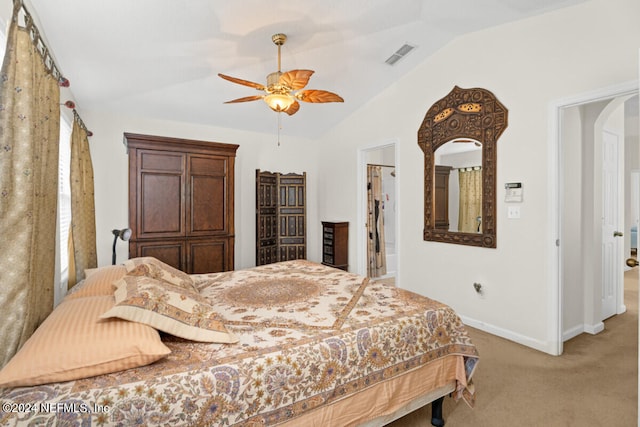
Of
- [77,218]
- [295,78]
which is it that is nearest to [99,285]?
[77,218]

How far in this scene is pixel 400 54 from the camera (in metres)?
3.64

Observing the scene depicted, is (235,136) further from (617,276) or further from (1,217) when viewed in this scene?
(617,276)

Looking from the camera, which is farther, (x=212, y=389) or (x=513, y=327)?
(x=513, y=327)

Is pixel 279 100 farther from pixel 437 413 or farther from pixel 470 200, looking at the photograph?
pixel 437 413

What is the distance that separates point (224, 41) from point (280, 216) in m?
2.73

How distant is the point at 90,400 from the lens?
105 cm

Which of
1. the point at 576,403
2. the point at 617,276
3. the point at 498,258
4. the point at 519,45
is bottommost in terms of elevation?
the point at 576,403

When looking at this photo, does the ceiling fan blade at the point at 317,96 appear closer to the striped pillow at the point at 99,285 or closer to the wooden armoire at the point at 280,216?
the striped pillow at the point at 99,285

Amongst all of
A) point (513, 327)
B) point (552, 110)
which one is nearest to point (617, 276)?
point (513, 327)

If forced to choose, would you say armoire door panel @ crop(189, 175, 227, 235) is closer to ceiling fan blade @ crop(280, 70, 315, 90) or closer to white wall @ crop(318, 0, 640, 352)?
ceiling fan blade @ crop(280, 70, 315, 90)

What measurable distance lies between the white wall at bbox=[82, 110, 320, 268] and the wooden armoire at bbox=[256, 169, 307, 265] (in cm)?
26

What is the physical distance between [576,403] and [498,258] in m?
1.35

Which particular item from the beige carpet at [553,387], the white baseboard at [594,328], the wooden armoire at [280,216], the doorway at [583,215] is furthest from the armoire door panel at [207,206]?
the white baseboard at [594,328]

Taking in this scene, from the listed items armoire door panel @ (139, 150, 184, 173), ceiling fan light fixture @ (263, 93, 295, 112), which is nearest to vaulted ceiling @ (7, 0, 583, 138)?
ceiling fan light fixture @ (263, 93, 295, 112)
